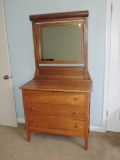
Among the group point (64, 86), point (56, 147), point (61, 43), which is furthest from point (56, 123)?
point (61, 43)

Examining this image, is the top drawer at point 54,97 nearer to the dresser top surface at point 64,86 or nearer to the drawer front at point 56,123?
the dresser top surface at point 64,86

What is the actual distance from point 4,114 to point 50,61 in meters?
1.32

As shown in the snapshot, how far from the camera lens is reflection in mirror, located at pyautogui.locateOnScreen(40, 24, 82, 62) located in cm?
221

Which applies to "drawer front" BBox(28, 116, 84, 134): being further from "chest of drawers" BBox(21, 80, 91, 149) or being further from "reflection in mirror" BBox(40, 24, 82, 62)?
"reflection in mirror" BBox(40, 24, 82, 62)

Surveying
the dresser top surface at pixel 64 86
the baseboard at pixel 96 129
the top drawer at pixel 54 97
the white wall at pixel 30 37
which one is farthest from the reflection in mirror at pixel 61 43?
the baseboard at pixel 96 129

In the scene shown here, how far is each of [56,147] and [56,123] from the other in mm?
358

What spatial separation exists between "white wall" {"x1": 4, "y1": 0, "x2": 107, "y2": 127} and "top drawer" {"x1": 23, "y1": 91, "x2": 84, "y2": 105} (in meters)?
0.55

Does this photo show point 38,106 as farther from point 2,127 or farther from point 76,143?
point 2,127

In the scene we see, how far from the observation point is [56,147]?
2.12 meters

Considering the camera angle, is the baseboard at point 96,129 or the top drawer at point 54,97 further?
the baseboard at point 96,129

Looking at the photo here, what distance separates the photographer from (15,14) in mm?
2391

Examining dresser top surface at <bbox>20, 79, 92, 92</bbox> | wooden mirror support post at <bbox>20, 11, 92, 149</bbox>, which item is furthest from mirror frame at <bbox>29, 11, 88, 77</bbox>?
dresser top surface at <bbox>20, 79, 92, 92</bbox>

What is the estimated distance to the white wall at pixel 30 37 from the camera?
211cm

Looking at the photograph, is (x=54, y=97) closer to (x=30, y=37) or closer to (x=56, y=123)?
(x=56, y=123)
